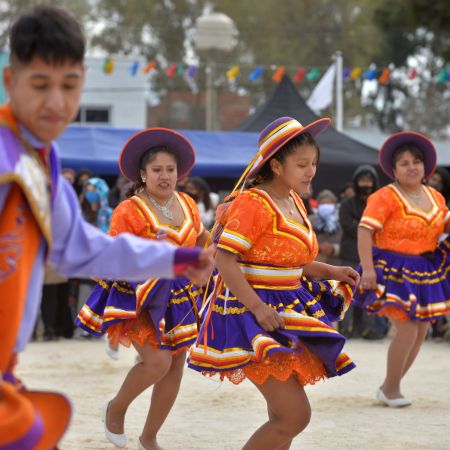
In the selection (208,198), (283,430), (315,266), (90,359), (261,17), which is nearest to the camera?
(283,430)

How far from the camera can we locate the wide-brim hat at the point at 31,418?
283 centimetres

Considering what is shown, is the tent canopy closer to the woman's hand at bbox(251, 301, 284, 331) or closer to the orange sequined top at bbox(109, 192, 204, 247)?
the orange sequined top at bbox(109, 192, 204, 247)

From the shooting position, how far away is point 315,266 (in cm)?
519

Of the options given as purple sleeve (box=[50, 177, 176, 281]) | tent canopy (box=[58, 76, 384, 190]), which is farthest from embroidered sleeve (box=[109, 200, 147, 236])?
tent canopy (box=[58, 76, 384, 190])

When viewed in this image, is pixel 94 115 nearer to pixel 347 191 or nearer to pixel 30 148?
pixel 347 191

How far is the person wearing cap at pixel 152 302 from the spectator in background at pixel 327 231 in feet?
18.7

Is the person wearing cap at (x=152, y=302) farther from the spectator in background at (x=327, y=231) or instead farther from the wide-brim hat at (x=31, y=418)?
the spectator in background at (x=327, y=231)

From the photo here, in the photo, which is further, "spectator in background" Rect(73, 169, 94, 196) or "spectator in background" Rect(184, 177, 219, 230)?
"spectator in background" Rect(73, 169, 94, 196)

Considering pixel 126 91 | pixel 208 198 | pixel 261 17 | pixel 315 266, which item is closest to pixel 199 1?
pixel 261 17

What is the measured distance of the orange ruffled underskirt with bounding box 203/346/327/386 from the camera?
15.5 ft

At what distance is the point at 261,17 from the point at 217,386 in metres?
38.5

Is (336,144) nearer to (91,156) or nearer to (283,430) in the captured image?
(91,156)

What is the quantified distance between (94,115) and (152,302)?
23503 mm

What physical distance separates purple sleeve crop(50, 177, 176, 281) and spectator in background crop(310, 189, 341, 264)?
8.74 metres
